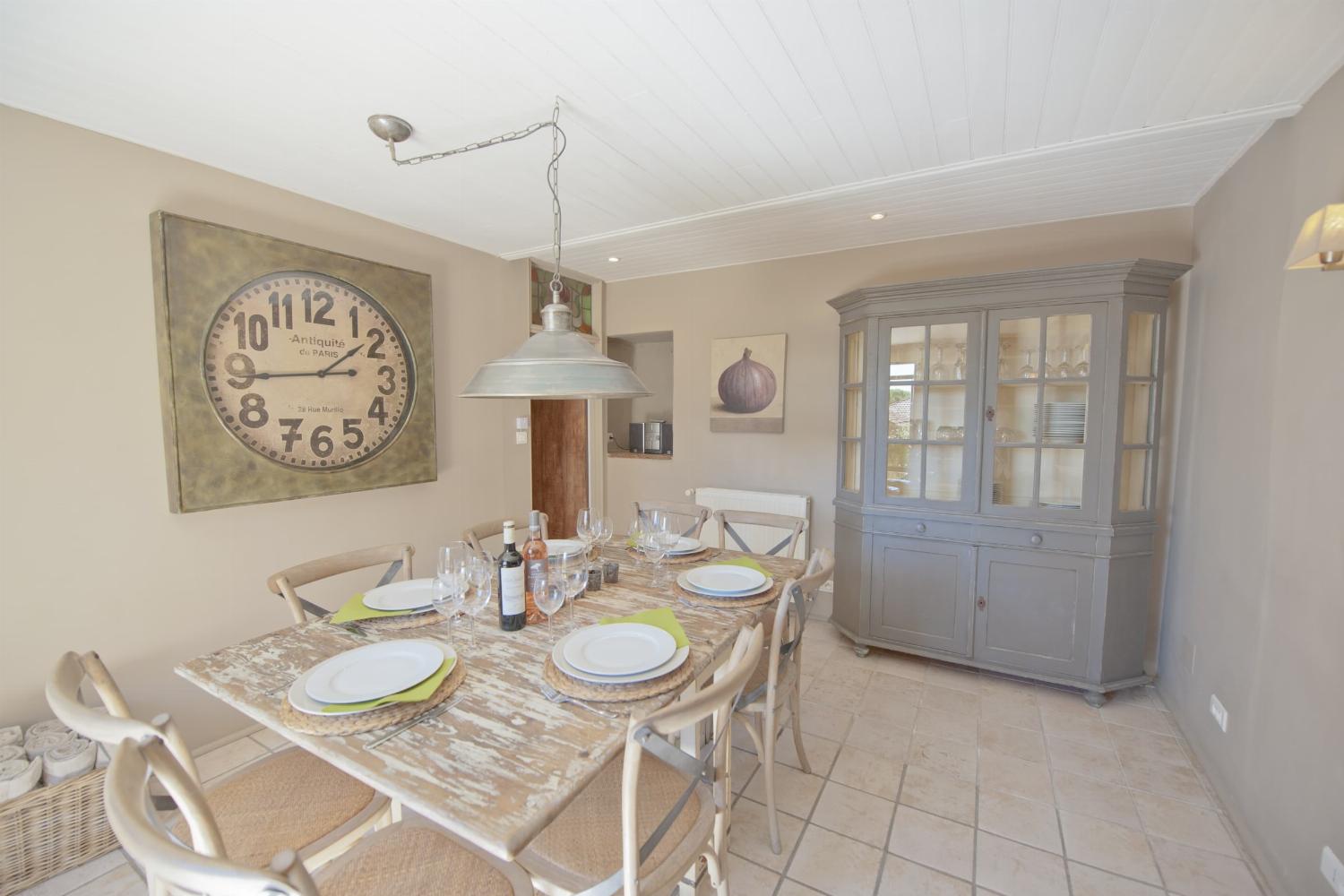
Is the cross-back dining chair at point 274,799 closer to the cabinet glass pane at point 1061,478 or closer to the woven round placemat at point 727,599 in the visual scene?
the woven round placemat at point 727,599

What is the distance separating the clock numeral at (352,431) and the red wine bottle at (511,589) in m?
1.51

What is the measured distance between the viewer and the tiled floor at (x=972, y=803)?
1.64 metres

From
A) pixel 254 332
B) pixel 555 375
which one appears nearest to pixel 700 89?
pixel 555 375

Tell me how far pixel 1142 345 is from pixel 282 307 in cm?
391

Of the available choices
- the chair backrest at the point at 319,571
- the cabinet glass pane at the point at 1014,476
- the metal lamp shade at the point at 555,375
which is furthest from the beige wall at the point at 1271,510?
the chair backrest at the point at 319,571

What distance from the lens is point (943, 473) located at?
285 cm

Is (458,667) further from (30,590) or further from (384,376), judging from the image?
(384,376)

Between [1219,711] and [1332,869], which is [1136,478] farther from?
[1332,869]

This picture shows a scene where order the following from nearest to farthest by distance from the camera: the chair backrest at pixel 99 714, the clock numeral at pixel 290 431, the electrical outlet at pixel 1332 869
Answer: the chair backrest at pixel 99 714 → the electrical outlet at pixel 1332 869 → the clock numeral at pixel 290 431

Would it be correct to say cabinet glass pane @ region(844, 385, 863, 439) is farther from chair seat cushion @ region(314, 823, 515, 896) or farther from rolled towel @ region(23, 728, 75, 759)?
rolled towel @ region(23, 728, 75, 759)

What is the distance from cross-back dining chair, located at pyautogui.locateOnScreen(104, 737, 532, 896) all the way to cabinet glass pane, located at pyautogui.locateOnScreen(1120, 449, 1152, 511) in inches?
117

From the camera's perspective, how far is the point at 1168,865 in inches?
66.0

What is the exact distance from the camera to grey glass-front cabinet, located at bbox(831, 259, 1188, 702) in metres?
2.52

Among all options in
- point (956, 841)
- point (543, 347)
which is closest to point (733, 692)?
Answer: point (543, 347)
